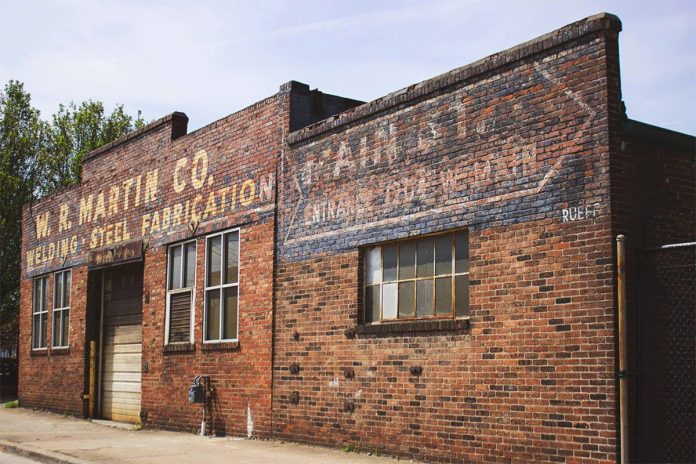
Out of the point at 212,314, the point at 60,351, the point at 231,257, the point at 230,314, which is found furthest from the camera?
the point at 60,351

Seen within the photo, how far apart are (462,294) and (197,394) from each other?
598cm

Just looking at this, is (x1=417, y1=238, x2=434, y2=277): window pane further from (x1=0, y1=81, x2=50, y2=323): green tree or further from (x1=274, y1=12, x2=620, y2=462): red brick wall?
(x1=0, y1=81, x2=50, y2=323): green tree

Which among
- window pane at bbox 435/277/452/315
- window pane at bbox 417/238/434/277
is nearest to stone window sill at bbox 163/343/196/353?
window pane at bbox 417/238/434/277

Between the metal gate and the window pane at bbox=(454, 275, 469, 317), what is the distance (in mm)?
2268

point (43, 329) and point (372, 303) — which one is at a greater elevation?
point (372, 303)

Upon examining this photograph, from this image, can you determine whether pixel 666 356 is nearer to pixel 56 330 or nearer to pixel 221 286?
pixel 221 286

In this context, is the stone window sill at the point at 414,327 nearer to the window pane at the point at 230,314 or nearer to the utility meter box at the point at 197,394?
the window pane at the point at 230,314

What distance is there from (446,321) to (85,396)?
11521 mm

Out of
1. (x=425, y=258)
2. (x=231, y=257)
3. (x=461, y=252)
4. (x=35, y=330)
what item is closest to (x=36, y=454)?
(x=231, y=257)

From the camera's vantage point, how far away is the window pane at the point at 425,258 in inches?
427

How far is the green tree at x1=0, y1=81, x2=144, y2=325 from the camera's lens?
92.5 ft

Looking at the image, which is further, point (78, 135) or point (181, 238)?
point (78, 135)

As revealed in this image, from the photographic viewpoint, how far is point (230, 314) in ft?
47.8

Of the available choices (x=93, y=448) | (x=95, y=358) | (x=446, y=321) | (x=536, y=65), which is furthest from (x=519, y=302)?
(x=95, y=358)
